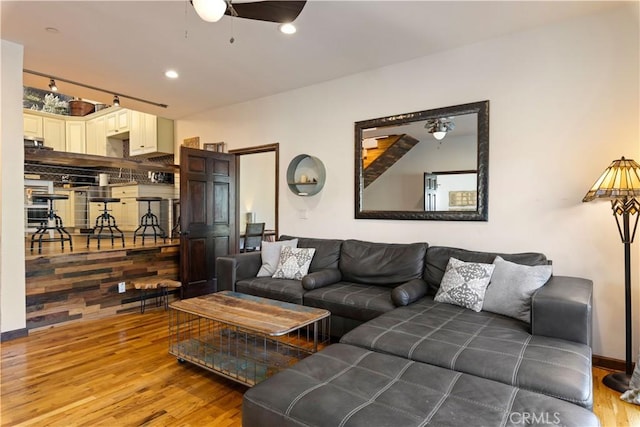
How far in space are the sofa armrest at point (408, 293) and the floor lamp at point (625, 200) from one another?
136cm

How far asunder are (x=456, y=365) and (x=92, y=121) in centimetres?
820

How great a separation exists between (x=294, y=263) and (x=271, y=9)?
2.43 meters

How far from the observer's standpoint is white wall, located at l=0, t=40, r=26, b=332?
3.14 metres

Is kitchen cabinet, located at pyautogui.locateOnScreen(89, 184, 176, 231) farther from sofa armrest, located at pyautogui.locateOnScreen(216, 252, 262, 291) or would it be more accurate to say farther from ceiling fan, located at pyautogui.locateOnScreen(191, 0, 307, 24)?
ceiling fan, located at pyautogui.locateOnScreen(191, 0, 307, 24)

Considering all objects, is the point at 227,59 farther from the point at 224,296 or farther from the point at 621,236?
the point at 621,236

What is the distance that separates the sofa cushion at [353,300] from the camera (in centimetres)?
274

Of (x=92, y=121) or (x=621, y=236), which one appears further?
(x=92, y=121)

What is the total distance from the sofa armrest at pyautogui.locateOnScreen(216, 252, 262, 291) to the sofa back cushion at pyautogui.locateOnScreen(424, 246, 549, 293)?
1.86 meters

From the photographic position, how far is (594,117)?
2695 millimetres

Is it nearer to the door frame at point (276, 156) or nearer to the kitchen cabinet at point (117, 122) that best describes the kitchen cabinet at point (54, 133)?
the kitchen cabinet at point (117, 122)

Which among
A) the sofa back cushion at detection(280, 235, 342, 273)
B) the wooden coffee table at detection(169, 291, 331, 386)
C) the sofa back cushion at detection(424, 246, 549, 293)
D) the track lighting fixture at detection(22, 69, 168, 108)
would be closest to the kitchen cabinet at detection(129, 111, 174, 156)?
the track lighting fixture at detection(22, 69, 168, 108)

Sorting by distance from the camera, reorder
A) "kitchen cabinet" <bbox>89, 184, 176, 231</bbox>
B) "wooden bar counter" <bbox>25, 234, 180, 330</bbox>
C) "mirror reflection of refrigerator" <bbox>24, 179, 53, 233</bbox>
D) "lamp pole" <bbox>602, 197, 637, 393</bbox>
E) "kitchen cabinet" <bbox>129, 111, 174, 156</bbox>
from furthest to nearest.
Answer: "kitchen cabinet" <bbox>129, 111, 174, 156</bbox> < "kitchen cabinet" <bbox>89, 184, 176, 231</bbox> < "mirror reflection of refrigerator" <bbox>24, 179, 53, 233</bbox> < "wooden bar counter" <bbox>25, 234, 180, 330</bbox> < "lamp pole" <bbox>602, 197, 637, 393</bbox>

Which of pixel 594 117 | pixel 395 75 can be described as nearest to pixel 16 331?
pixel 395 75

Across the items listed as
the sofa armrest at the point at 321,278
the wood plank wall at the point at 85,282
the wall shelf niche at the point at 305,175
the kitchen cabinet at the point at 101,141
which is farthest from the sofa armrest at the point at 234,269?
the kitchen cabinet at the point at 101,141
